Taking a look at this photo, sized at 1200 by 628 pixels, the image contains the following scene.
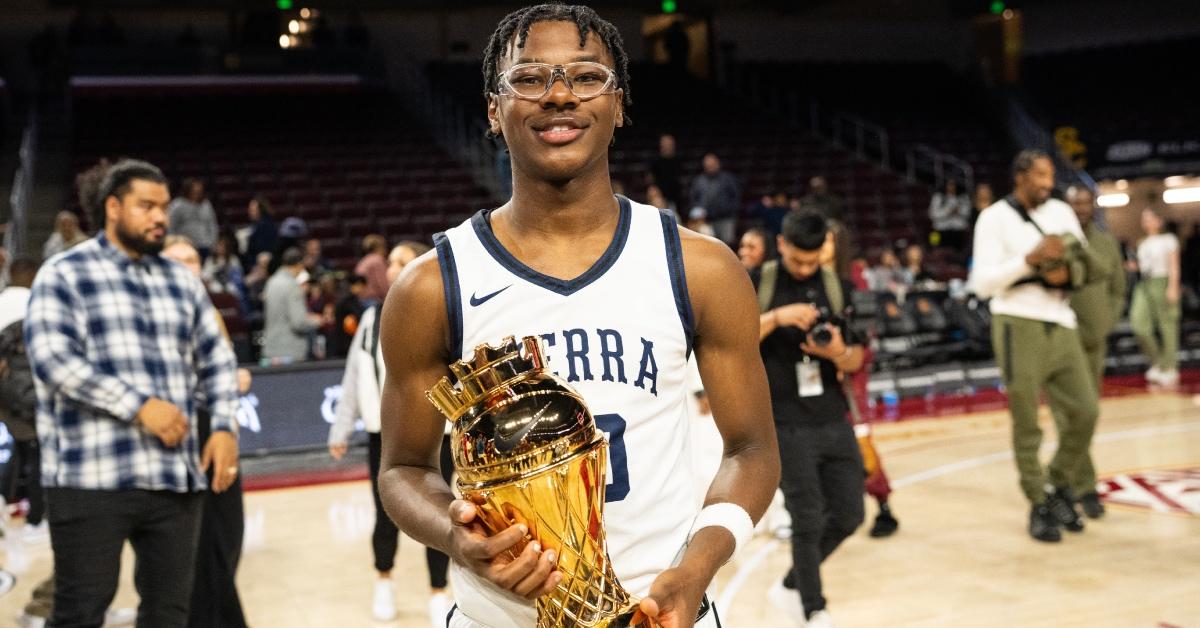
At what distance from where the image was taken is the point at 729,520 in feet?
6.32

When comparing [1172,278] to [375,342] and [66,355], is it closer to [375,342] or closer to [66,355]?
[375,342]

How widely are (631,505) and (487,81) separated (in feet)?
2.59

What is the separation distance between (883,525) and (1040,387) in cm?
115

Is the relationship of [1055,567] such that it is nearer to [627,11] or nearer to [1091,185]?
[1091,185]

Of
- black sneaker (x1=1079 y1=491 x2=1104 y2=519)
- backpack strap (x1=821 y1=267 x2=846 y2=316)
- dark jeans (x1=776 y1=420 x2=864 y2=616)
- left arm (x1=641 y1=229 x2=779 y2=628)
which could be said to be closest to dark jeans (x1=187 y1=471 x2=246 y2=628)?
dark jeans (x1=776 y1=420 x2=864 y2=616)

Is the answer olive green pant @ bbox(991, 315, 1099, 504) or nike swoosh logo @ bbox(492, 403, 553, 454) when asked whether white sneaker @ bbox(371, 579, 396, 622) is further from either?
nike swoosh logo @ bbox(492, 403, 553, 454)

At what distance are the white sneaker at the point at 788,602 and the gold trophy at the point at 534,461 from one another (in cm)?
382

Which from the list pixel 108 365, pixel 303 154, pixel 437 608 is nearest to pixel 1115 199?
pixel 303 154

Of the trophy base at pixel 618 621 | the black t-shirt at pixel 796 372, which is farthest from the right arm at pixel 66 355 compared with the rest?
the black t-shirt at pixel 796 372

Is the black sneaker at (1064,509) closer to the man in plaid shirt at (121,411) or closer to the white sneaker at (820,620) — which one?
the white sneaker at (820,620)

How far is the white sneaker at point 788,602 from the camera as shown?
535 centimetres

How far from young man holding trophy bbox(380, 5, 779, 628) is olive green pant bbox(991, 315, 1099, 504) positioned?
192 inches

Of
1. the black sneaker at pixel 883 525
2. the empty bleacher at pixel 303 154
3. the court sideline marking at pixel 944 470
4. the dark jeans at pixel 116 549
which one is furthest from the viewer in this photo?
the empty bleacher at pixel 303 154

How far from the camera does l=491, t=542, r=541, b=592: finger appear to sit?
60.6 inches
